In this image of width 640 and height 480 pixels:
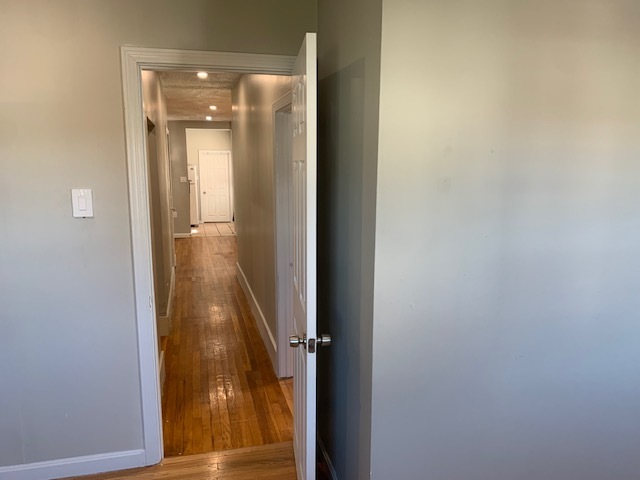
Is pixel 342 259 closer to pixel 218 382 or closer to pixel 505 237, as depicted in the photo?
pixel 505 237

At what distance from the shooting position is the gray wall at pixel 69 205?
2018 mm

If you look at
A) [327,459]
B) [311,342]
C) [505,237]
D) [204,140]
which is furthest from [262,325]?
[204,140]

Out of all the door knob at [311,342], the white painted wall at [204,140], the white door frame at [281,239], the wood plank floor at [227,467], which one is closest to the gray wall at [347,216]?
the door knob at [311,342]

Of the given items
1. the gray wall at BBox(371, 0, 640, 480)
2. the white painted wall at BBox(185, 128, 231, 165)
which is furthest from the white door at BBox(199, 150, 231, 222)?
the gray wall at BBox(371, 0, 640, 480)

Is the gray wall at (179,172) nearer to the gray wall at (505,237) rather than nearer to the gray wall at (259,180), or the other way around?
the gray wall at (259,180)

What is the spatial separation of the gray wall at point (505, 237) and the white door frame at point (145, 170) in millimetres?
1087

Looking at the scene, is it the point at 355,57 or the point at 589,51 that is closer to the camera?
the point at 589,51

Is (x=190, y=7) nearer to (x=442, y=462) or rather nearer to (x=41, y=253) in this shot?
(x=41, y=253)

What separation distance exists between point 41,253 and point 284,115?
1.75 metres

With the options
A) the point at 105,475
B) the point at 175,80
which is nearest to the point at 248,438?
the point at 105,475

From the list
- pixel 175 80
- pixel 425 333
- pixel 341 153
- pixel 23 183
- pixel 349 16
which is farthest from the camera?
pixel 175 80

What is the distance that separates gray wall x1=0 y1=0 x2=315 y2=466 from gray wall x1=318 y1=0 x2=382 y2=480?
1.76ft

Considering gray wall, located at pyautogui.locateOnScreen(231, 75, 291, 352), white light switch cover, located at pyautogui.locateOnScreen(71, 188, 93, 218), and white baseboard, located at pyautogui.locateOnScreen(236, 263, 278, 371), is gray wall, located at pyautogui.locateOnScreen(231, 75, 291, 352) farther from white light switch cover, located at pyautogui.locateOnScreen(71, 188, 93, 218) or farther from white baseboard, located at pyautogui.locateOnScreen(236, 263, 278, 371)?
white light switch cover, located at pyautogui.locateOnScreen(71, 188, 93, 218)

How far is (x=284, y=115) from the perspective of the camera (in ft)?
10.4
